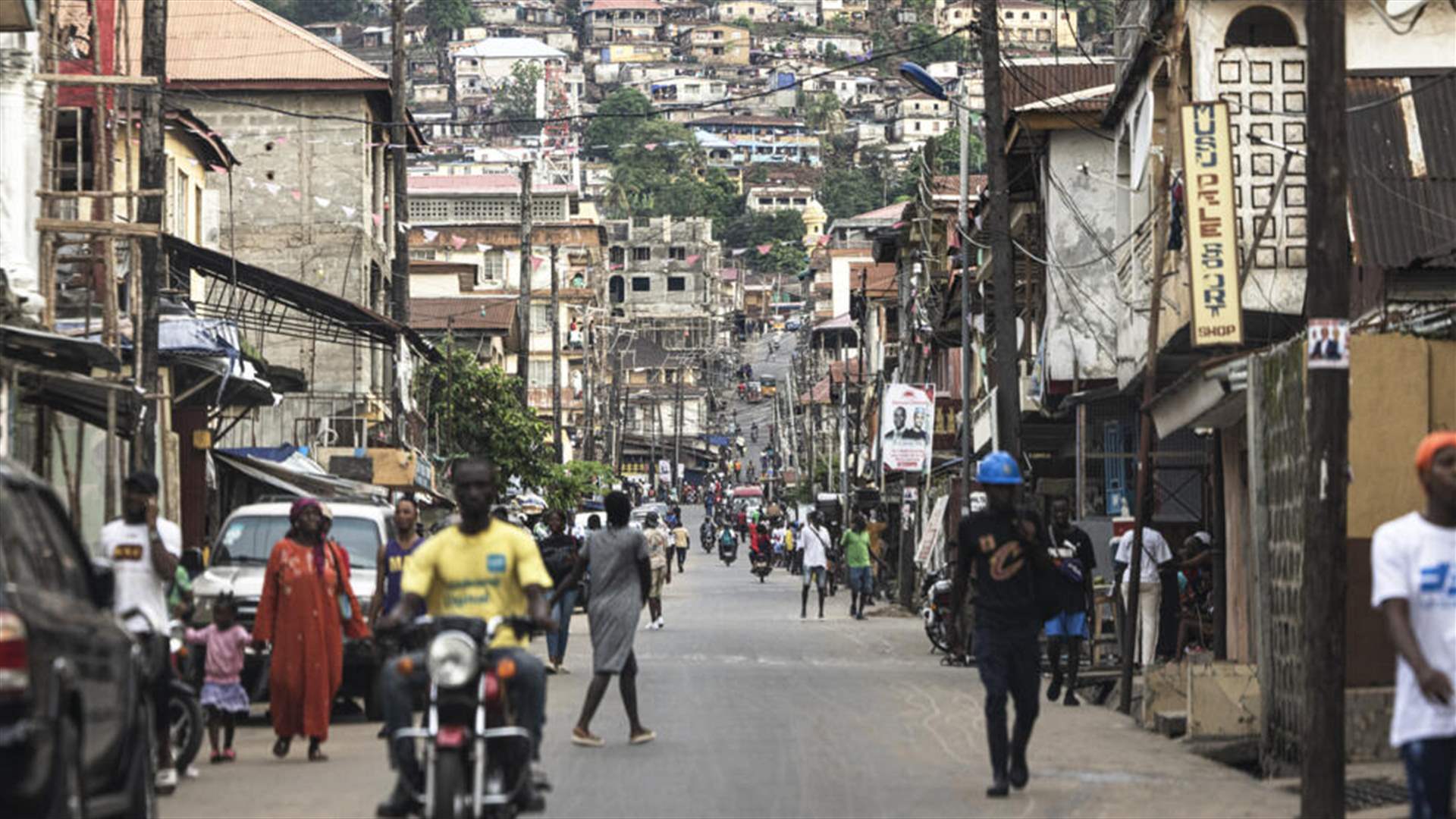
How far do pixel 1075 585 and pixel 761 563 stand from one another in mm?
45955

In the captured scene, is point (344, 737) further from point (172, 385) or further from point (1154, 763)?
point (172, 385)

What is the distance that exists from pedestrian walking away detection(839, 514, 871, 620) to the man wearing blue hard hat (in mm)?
25582

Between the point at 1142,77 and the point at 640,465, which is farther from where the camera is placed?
the point at 640,465

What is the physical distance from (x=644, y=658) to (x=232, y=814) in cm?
1474

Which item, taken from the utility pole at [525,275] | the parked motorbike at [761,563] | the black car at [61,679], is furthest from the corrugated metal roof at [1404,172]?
the parked motorbike at [761,563]

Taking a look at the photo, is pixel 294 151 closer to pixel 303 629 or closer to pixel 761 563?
pixel 761 563

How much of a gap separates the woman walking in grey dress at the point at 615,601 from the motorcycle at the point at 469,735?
269 inches

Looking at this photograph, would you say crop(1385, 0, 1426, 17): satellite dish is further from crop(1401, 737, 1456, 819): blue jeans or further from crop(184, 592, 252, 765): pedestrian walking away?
crop(1401, 737, 1456, 819): blue jeans

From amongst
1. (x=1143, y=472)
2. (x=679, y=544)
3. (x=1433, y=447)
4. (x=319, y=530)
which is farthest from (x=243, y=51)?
(x=1433, y=447)

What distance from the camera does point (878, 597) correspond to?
178ft

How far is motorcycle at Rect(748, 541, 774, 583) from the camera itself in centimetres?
6712

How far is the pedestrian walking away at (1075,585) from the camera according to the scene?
73.5 feet

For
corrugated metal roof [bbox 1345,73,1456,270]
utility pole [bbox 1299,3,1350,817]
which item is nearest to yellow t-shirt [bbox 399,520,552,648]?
utility pole [bbox 1299,3,1350,817]

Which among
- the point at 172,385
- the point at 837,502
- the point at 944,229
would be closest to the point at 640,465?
the point at 837,502
